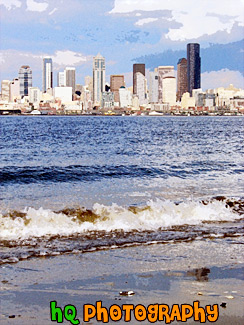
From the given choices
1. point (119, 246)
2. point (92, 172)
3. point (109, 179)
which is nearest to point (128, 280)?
point (119, 246)

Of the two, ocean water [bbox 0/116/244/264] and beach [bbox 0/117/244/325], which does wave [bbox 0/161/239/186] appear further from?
beach [bbox 0/117/244/325]

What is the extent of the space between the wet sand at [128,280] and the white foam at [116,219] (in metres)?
2.81

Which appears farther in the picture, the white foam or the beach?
the white foam

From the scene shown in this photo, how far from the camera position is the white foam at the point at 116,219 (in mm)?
14344

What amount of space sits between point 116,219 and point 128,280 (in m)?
6.20

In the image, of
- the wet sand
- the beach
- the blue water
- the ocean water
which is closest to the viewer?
the wet sand

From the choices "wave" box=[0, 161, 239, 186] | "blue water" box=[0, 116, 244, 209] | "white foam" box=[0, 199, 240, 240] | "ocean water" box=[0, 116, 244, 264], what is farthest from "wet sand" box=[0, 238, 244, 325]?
"wave" box=[0, 161, 239, 186]

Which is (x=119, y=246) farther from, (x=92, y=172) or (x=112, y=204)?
(x=92, y=172)

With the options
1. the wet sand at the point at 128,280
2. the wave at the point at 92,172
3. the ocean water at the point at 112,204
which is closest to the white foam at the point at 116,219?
the ocean water at the point at 112,204

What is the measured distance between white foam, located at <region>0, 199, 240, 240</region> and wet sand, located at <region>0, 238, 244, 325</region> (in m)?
2.81

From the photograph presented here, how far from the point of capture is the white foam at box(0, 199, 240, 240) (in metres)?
14.3

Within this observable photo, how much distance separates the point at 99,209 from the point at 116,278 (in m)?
7.05

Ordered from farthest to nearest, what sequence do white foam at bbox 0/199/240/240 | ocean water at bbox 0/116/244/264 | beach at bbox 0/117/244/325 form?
white foam at bbox 0/199/240/240 → ocean water at bbox 0/116/244/264 → beach at bbox 0/117/244/325

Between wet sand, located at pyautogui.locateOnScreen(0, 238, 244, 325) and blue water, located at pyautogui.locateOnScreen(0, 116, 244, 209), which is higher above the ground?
wet sand, located at pyautogui.locateOnScreen(0, 238, 244, 325)
